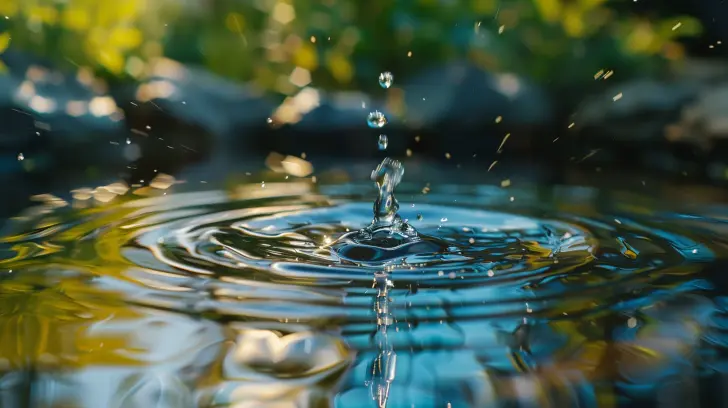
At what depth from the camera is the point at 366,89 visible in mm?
6547

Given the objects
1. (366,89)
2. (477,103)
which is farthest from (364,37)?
(477,103)

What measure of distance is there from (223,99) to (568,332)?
15.5ft

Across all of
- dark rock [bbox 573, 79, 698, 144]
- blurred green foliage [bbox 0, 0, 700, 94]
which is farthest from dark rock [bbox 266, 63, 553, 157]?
blurred green foliage [bbox 0, 0, 700, 94]

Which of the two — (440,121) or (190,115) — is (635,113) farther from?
(190,115)

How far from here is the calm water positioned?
1.27 meters

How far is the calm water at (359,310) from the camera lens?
127cm

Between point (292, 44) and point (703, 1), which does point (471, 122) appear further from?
point (703, 1)

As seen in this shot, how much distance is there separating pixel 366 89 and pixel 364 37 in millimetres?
401

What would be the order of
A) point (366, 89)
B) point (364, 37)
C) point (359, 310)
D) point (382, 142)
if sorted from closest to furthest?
1. point (359, 310)
2. point (382, 142)
3. point (364, 37)
4. point (366, 89)

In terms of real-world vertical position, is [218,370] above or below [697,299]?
below

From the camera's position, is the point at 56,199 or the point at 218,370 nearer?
the point at 218,370

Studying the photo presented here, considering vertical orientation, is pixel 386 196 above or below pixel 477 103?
below

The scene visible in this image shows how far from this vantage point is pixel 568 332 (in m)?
1.54

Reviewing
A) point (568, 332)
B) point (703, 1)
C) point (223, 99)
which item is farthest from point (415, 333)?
point (703, 1)
